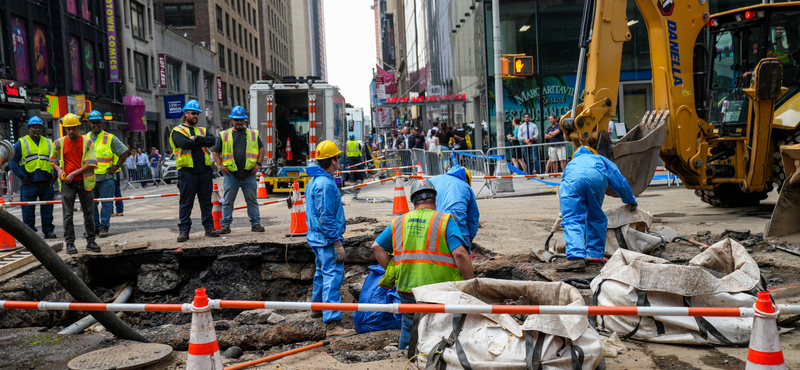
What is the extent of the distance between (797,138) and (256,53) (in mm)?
65036

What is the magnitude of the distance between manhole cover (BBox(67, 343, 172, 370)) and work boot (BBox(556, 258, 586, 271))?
3599mm

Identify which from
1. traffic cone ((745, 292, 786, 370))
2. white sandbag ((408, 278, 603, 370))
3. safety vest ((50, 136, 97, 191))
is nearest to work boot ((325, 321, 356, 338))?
white sandbag ((408, 278, 603, 370))

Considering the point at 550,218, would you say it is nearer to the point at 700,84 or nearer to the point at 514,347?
the point at 700,84

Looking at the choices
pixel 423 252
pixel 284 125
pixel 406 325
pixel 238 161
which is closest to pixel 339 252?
pixel 406 325

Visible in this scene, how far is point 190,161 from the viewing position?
27.6ft

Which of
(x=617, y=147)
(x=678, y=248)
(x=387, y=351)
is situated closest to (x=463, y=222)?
(x=387, y=351)

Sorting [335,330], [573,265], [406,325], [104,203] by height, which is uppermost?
[104,203]

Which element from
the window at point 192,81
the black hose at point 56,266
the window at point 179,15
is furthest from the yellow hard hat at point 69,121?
the window at point 179,15

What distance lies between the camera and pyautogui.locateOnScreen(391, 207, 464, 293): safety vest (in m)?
4.25

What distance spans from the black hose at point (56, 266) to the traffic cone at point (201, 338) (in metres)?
1.80

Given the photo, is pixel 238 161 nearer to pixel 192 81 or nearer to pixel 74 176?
pixel 74 176

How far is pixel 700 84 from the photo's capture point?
9062mm

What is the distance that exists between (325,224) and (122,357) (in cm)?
205

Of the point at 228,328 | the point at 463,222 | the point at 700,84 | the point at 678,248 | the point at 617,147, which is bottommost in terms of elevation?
the point at 228,328
